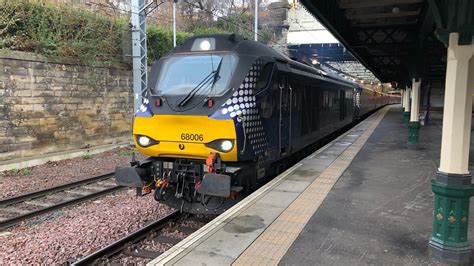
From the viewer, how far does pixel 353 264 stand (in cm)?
415

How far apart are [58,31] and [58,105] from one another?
2.74m

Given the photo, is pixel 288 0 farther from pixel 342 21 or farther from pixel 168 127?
pixel 168 127

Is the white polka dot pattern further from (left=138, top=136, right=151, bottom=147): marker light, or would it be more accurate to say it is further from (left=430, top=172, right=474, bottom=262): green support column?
(left=430, top=172, right=474, bottom=262): green support column

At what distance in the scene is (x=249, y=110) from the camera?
243 inches

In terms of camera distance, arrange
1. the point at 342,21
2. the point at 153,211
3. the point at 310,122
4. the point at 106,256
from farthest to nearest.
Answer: the point at 342,21
the point at 310,122
the point at 153,211
the point at 106,256

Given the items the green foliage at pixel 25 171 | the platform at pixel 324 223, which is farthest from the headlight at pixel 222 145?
the green foliage at pixel 25 171

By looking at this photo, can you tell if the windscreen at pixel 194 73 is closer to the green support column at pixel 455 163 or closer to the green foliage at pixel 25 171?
the green support column at pixel 455 163

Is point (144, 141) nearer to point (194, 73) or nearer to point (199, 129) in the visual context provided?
point (199, 129)

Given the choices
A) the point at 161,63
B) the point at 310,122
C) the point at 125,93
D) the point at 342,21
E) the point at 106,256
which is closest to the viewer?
the point at 106,256

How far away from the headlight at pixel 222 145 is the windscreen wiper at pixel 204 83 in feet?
2.63

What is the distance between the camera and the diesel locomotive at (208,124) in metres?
5.90

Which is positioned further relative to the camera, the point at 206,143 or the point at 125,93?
the point at 125,93

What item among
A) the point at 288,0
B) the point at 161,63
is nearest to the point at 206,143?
the point at 161,63

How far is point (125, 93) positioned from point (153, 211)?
9.42 meters
